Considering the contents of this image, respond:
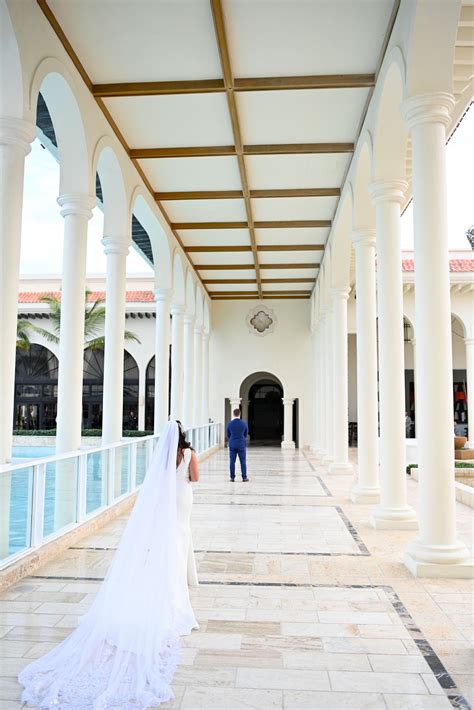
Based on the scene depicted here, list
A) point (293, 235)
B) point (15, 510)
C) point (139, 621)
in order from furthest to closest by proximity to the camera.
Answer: point (293, 235) → point (15, 510) → point (139, 621)

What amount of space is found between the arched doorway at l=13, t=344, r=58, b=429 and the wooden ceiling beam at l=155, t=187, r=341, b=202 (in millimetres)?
15883

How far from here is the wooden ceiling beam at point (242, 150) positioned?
10.3 metres

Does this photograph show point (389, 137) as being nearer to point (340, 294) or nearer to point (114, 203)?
point (114, 203)

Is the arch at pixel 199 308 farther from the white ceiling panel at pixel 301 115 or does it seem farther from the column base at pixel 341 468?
the white ceiling panel at pixel 301 115

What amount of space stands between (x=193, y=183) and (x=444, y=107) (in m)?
7.15

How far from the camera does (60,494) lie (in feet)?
21.2

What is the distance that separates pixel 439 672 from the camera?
11.7 feet

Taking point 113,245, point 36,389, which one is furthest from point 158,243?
point 36,389

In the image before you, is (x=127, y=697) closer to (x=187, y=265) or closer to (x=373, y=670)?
(x=373, y=670)

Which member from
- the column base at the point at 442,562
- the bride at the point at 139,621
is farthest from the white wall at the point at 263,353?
the bride at the point at 139,621

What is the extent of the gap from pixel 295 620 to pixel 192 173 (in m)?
9.44

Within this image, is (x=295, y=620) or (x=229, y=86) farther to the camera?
(x=229, y=86)

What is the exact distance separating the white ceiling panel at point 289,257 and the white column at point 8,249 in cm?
1171

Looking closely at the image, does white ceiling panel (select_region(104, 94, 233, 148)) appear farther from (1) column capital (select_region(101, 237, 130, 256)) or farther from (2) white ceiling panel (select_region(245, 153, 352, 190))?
(1) column capital (select_region(101, 237, 130, 256))
